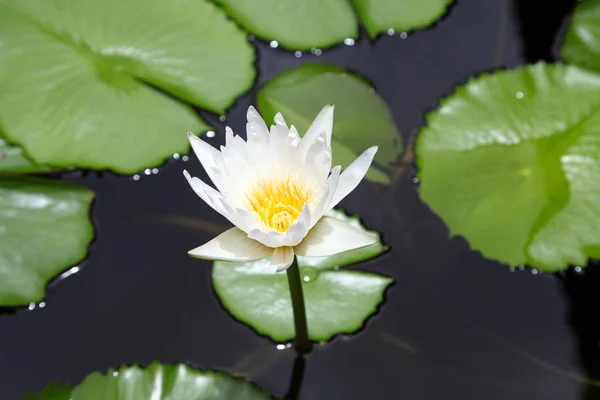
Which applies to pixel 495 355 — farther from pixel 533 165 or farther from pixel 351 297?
pixel 533 165

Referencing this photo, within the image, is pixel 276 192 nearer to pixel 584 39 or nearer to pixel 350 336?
pixel 350 336

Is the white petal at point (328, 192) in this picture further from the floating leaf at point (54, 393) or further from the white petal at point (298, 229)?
the floating leaf at point (54, 393)

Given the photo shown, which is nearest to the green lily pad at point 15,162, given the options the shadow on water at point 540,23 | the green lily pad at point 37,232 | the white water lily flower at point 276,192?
the green lily pad at point 37,232

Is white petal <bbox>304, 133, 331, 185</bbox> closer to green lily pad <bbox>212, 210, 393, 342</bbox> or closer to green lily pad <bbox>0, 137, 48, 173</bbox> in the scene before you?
green lily pad <bbox>212, 210, 393, 342</bbox>

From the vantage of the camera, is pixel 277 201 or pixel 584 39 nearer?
pixel 277 201

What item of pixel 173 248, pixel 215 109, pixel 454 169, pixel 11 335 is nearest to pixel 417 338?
pixel 454 169

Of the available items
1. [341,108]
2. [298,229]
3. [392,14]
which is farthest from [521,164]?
[298,229]
